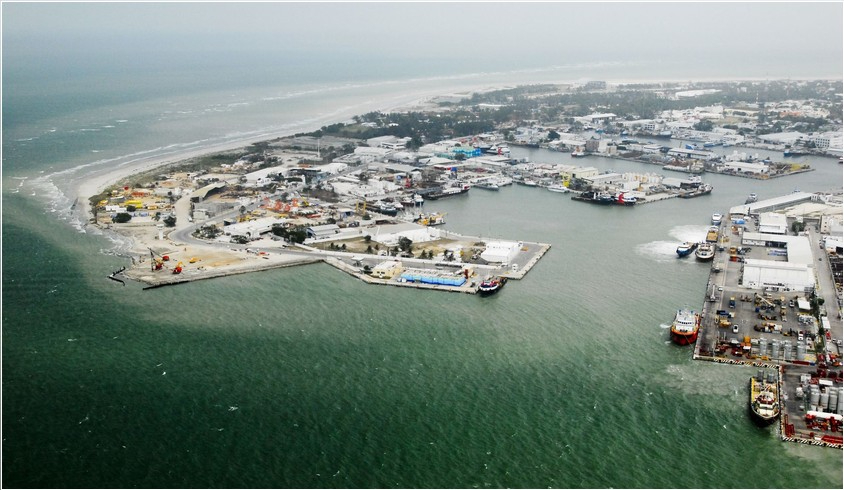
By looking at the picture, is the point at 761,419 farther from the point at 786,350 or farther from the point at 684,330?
the point at 684,330

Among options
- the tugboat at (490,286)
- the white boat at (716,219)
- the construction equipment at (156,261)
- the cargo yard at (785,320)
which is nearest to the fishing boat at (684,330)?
the cargo yard at (785,320)

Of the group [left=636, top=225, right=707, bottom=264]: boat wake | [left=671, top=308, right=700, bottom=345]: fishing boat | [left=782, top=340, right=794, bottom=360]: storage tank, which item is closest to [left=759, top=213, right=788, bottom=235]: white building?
[left=636, top=225, right=707, bottom=264]: boat wake

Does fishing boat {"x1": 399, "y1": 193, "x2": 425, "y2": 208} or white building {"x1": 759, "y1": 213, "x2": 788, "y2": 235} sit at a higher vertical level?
fishing boat {"x1": 399, "y1": 193, "x2": 425, "y2": 208}

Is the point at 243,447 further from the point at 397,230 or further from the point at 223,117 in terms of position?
the point at 223,117

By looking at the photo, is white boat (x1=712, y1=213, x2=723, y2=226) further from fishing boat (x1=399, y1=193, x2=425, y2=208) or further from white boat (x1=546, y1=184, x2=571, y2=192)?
fishing boat (x1=399, y1=193, x2=425, y2=208)

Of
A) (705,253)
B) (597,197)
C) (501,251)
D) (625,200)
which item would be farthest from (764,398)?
(597,197)
